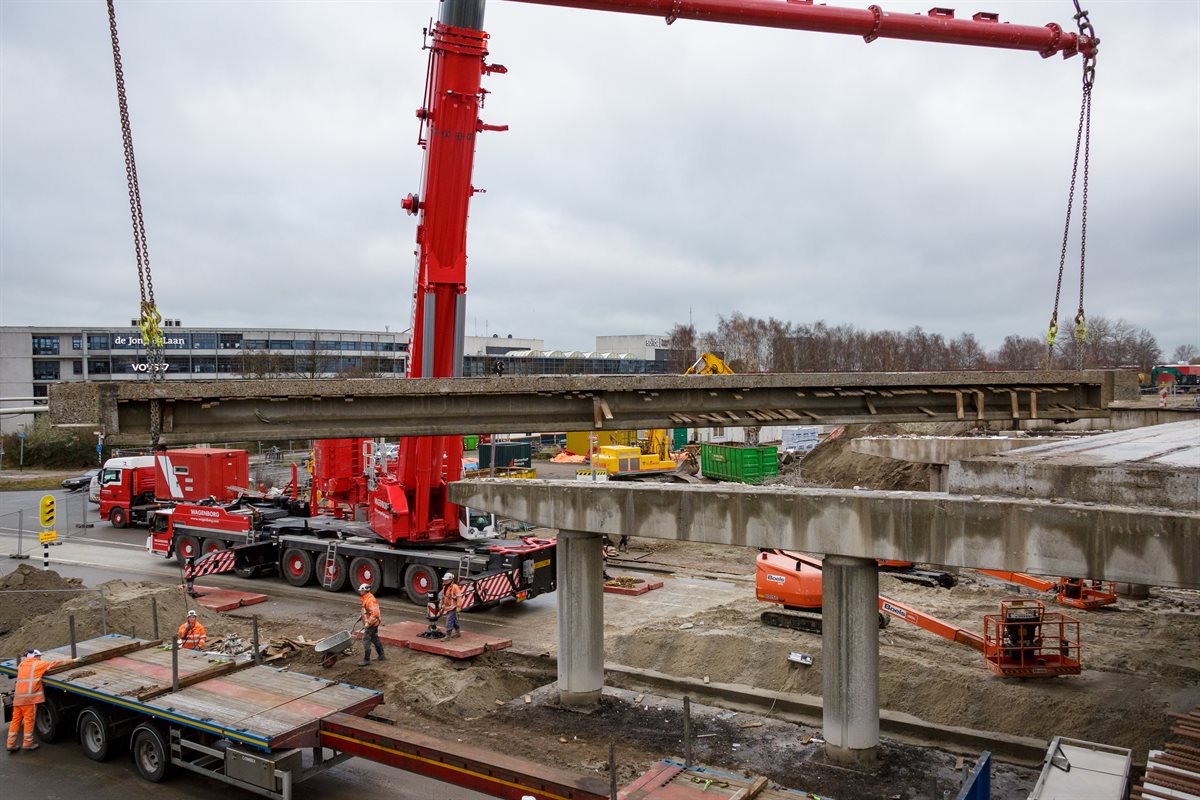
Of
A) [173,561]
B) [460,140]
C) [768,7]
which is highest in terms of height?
[768,7]

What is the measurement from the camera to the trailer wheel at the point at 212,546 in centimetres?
2233

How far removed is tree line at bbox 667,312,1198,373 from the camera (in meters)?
53.9

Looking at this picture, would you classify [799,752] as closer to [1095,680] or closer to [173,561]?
[1095,680]

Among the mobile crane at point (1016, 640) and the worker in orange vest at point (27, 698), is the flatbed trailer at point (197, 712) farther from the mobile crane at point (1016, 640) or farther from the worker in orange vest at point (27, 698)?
the mobile crane at point (1016, 640)

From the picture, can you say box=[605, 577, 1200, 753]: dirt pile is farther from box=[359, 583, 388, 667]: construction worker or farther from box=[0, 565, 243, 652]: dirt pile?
box=[0, 565, 243, 652]: dirt pile

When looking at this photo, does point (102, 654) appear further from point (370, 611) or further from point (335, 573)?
point (335, 573)

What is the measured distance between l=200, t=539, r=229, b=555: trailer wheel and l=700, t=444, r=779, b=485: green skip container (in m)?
21.1

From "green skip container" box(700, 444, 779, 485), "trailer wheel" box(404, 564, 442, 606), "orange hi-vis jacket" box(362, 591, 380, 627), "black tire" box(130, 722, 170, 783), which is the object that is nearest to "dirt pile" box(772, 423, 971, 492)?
"green skip container" box(700, 444, 779, 485)

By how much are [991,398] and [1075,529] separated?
861cm

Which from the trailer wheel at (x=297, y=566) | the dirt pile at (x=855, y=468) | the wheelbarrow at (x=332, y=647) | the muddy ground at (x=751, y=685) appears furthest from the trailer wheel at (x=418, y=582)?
the dirt pile at (x=855, y=468)

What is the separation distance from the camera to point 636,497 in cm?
1179

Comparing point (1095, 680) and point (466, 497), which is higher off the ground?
point (466, 497)

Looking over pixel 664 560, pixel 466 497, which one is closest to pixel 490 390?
pixel 466 497

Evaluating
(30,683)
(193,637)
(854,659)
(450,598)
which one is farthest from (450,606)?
(854,659)
